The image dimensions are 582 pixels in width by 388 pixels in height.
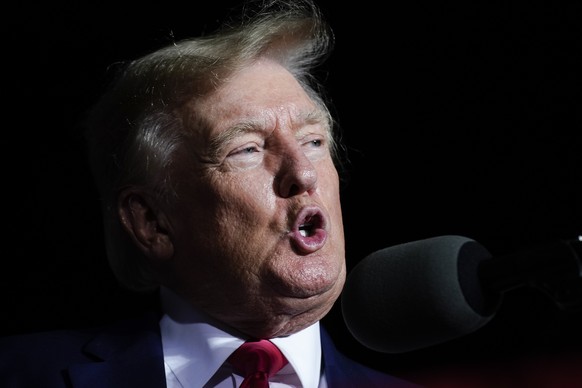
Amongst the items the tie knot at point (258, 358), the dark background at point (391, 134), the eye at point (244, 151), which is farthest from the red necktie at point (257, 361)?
the dark background at point (391, 134)

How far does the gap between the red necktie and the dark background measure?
68cm

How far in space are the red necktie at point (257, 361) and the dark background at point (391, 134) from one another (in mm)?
682

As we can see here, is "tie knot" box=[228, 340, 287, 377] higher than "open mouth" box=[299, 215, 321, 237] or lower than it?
lower

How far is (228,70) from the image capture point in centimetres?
215

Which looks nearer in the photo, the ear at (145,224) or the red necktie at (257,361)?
the red necktie at (257,361)

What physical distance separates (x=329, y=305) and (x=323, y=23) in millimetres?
928

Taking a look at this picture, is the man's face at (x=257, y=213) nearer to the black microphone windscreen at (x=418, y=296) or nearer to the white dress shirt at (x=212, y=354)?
the white dress shirt at (x=212, y=354)

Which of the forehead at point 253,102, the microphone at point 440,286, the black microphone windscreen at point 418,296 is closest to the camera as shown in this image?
the microphone at point 440,286

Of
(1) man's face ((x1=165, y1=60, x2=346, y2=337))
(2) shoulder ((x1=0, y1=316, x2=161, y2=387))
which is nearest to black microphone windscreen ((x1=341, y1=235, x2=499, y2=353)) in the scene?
(1) man's face ((x1=165, y1=60, x2=346, y2=337))

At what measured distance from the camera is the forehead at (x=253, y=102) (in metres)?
2.09

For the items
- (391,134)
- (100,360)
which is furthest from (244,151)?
(391,134)

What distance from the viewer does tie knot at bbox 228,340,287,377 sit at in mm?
2061

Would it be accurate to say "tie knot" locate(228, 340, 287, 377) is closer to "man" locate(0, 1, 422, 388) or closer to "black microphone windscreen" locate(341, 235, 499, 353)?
"man" locate(0, 1, 422, 388)

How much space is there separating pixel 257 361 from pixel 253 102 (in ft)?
2.16
